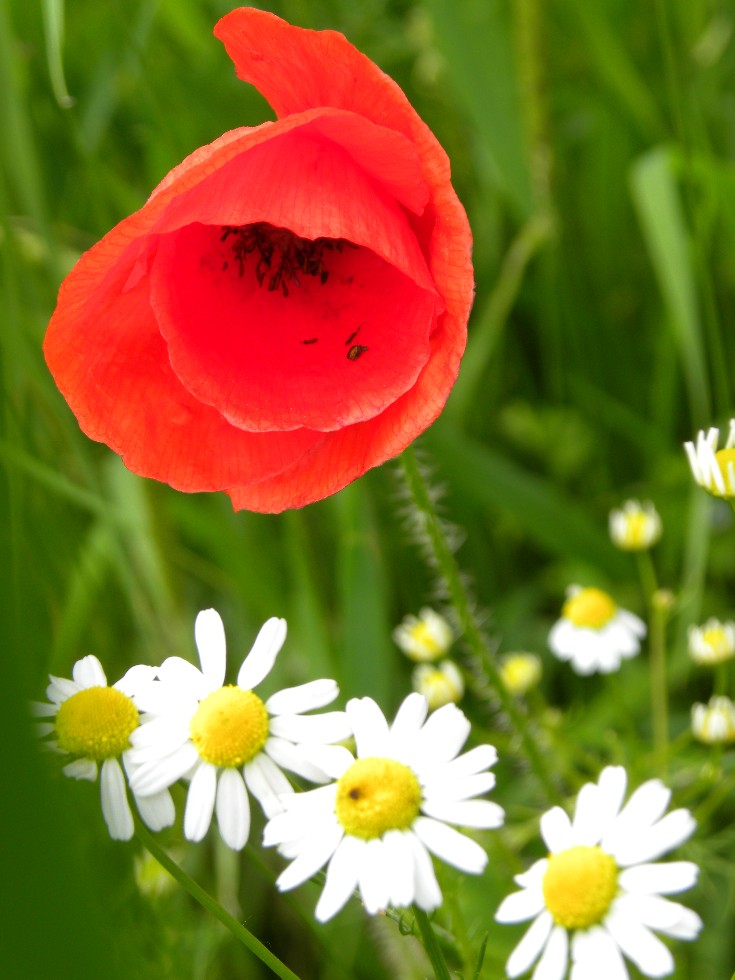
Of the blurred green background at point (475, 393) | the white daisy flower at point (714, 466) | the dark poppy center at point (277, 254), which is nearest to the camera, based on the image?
the white daisy flower at point (714, 466)

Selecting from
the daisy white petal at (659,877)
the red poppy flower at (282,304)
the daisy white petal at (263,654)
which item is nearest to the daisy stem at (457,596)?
the red poppy flower at (282,304)

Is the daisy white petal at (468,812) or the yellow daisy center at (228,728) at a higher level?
the yellow daisy center at (228,728)

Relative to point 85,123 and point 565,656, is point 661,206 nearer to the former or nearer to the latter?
point 565,656

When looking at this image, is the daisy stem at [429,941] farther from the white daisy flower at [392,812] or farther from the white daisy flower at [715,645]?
the white daisy flower at [715,645]

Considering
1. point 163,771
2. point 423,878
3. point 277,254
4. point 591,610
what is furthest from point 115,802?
point 591,610

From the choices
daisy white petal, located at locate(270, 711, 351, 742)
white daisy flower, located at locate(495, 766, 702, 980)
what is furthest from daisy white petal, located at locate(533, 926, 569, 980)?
daisy white petal, located at locate(270, 711, 351, 742)

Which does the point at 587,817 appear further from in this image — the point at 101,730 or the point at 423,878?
the point at 101,730

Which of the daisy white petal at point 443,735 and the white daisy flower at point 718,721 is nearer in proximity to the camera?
the daisy white petal at point 443,735
